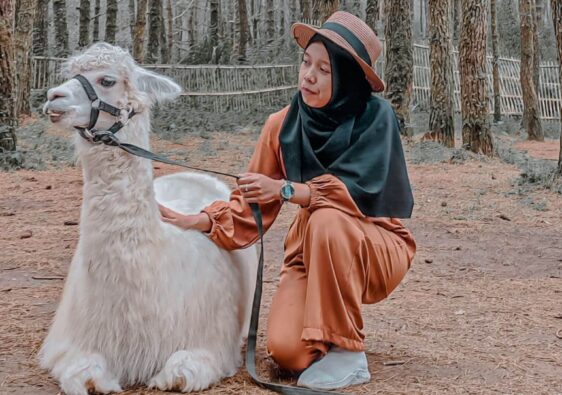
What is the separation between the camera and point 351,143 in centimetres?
349

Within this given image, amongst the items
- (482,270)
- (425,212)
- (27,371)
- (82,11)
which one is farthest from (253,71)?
(27,371)

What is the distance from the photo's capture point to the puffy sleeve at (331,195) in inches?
133

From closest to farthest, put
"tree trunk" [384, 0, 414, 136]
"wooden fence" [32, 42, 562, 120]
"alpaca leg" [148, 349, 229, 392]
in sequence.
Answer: "alpaca leg" [148, 349, 229, 392] < "tree trunk" [384, 0, 414, 136] < "wooden fence" [32, 42, 562, 120]

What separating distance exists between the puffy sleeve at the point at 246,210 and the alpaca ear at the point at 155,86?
1.68 ft

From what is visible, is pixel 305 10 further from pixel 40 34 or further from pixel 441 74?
pixel 441 74

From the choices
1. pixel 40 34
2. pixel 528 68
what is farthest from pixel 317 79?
pixel 40 34

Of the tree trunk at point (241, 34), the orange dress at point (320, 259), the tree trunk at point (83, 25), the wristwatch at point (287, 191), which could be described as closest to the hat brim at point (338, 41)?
the orange dress at point (320, 259)

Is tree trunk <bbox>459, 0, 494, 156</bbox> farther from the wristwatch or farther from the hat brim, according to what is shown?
the wristwatch

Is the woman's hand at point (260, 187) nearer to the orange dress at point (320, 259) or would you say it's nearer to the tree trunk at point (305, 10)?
the orange dress at point (320, 259)

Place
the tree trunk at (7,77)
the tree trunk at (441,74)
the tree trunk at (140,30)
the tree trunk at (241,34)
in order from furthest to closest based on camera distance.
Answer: the tree trunk at (241,34)
the tree trunk at (140,30)
the tree trunk at (441,74)
the tree trunk at (7,77)

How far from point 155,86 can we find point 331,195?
2.82 feet

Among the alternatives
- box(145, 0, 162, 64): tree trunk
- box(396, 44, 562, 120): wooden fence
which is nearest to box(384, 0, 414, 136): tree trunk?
box(145, 0, 162, 64): tree trunk

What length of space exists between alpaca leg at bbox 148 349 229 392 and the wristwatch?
72 cm

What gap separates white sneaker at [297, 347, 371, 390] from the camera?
3.36 metres
